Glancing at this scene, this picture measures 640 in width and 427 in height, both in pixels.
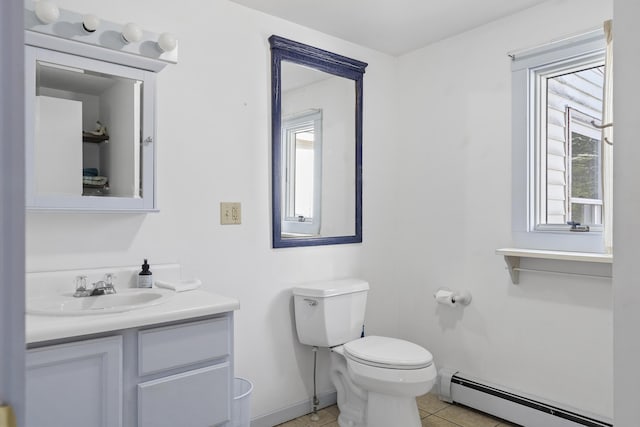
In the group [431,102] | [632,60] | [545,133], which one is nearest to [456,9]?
[431,102]

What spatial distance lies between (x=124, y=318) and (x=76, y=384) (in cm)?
23

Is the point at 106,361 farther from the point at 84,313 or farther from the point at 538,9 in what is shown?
the point at 538,9

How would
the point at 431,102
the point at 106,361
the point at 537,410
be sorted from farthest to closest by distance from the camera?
the point at 431,102 < the point at 537,410 < the point at 106,361

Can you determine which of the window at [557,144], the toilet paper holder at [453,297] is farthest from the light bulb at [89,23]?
the toilet paper holder at [453,297]

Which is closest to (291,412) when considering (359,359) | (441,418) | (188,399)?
(359,359)

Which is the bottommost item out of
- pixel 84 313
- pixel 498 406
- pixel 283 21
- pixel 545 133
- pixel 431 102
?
pixel 498 406

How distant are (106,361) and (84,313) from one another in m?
0.17

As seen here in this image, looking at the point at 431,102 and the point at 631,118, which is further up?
the point at 431,102

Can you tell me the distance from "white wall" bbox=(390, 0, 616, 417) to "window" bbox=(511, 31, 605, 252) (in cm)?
8

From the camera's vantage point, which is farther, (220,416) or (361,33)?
(361,33)

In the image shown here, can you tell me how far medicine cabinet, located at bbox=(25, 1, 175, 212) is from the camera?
164cm

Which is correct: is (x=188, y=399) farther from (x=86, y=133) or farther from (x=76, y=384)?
(x=86, y=133)

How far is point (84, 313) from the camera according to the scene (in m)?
1.41

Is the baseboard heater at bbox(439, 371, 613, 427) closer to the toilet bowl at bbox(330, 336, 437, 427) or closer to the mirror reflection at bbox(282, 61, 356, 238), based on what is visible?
the toilet bowl at bbox(330, 336, 437, 427)
